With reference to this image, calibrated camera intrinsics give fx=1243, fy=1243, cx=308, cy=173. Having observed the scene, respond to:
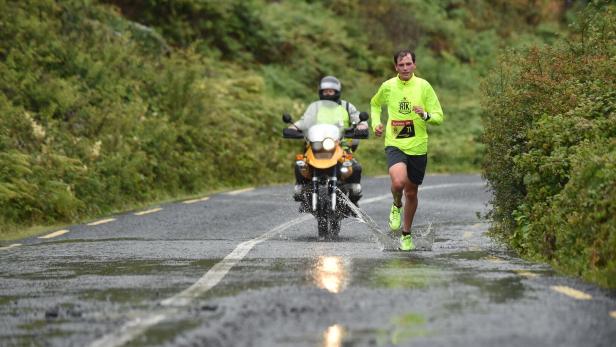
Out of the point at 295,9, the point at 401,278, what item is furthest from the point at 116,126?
the point at 295,9

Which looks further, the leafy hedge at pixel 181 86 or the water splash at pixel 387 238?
the leafy hedge at pixel 181 86

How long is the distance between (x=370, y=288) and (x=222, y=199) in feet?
47.6

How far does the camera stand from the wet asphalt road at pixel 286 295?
7578 millimetres

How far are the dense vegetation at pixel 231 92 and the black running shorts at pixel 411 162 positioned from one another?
954 mm

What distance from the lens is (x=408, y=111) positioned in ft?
46.1

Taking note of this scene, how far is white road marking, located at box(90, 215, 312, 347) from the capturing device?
7531 millimetres

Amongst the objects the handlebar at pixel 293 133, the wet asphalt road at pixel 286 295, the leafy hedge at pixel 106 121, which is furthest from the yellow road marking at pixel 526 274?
the leafy hedge at pixel 106 121

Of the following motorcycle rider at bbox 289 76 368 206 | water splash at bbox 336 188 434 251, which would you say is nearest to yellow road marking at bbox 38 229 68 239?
motorcycle rider at bbox 289 76 368 206

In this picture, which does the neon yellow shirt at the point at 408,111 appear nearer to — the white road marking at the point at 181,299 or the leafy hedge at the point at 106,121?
the white road marking at the point at 181,299

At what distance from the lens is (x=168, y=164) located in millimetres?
26375

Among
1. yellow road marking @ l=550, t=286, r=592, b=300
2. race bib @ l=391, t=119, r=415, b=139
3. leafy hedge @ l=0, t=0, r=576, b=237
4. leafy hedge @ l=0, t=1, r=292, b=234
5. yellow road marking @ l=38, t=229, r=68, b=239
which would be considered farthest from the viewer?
leafy hedge @ l=0, t=0, r=576, b=237

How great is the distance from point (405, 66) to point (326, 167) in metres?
2.09

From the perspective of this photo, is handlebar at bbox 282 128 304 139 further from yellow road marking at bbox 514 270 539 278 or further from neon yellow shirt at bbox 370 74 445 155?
yellow road marking at bbox 514 270 539 278

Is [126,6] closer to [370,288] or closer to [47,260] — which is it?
[47,260]
